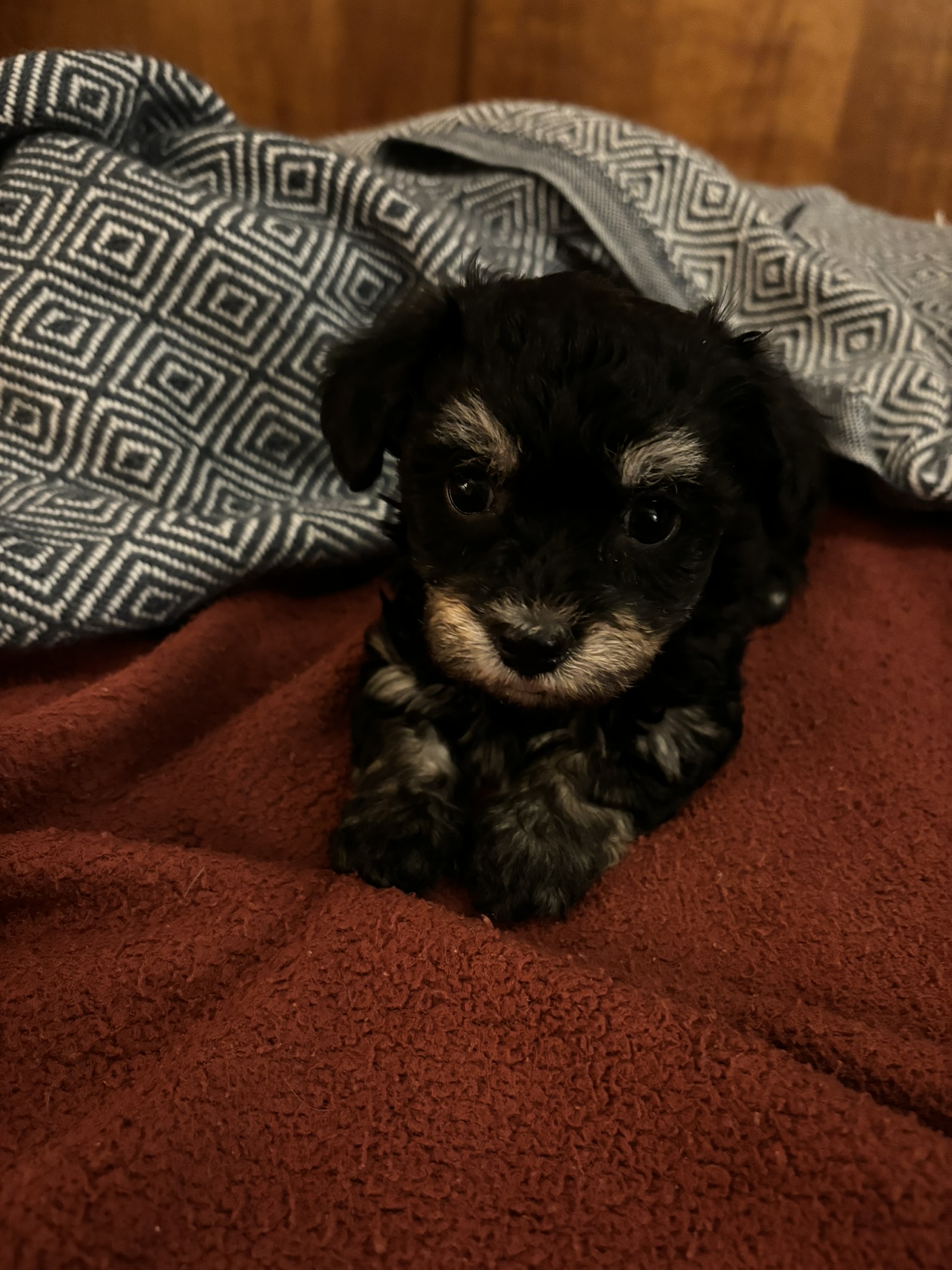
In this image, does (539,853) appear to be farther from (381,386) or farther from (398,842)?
(381,386)

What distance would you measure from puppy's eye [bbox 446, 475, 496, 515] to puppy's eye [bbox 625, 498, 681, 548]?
0.75 feet

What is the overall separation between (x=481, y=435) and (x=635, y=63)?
9.51 ft

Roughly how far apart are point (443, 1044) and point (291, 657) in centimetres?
104

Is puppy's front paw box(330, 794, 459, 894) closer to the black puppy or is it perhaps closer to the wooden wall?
the black puppy

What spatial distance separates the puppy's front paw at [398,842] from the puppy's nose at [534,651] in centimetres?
30

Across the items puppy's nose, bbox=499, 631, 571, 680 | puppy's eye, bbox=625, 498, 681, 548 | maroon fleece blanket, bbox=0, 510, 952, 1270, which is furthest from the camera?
puppy's eye, bbox=625, 498, 681, 548

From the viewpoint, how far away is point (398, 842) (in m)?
1.46

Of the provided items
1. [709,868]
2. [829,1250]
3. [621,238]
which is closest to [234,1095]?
[829,1250]

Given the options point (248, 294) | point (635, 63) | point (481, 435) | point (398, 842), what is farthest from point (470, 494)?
point (635, 63)

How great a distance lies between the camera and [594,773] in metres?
1.63

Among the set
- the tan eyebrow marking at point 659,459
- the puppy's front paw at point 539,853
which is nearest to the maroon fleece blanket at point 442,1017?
the puppy's front paw at point 539,853

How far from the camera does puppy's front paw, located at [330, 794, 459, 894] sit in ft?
4.72

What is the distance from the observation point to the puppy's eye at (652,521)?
4.95 ft

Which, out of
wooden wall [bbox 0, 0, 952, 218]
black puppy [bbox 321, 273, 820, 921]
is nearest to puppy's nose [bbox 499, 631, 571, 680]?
black puppy [bbox 321, 273, 820, 921]
